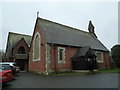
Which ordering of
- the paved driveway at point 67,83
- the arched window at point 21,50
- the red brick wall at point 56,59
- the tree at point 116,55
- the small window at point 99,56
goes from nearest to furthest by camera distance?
the paved driveway at point 67,83
the red brick wall at point 56,59
the small window at point 99,56
the tree at point 116,55
the arched window at point 21,50

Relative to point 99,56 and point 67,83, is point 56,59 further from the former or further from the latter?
point 99,56

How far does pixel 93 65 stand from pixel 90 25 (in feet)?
58.4

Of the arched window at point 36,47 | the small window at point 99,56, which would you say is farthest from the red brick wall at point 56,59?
the small window at point 99,56

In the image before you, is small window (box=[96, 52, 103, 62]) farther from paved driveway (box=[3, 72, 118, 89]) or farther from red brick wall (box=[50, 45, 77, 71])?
paved driveway (box=[3, 72, 118, 89])

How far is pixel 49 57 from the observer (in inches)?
642

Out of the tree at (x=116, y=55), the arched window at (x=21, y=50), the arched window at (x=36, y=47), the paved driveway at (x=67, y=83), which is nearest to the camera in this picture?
the paved driveway at (x=67, y=83)

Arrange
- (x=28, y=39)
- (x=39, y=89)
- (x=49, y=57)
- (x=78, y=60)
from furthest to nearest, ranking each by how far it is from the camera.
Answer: (x=28, y=39), (x=78, y=60), (x=49, y=57), (x=39, y=89)

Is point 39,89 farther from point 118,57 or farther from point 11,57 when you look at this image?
point 118,57

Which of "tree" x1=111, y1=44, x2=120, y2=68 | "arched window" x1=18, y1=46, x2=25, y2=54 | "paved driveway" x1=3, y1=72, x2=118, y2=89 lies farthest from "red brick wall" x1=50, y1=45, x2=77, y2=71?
"arched window" x1=18, y1=46, x2=25, y2=54

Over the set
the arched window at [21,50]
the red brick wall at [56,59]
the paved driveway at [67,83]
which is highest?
the arched window at [21,50]

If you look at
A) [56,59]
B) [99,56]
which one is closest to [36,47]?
[56,59]

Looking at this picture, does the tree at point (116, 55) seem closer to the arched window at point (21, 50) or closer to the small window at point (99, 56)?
the small window at point (99, 56)

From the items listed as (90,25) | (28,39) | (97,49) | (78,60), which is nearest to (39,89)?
(78,60)

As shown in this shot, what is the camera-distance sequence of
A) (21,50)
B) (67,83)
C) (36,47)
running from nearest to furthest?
1. (67,83)
2. (36,47)
3. (21,50)
